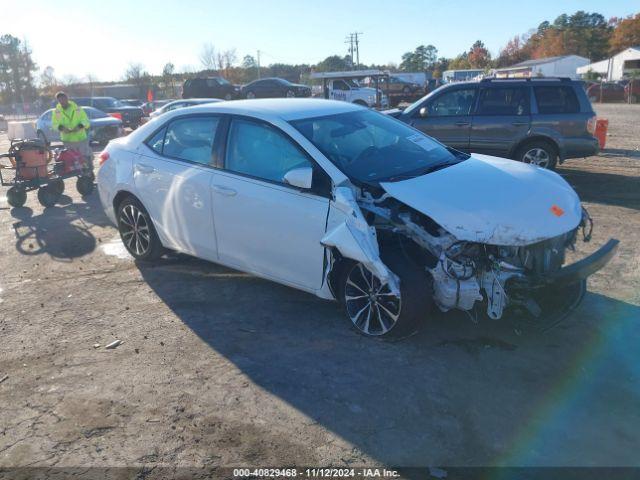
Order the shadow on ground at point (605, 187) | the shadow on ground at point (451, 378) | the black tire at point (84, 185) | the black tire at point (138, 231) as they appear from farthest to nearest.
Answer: the black tire at point (84, 185)
the shadow on ground at point (605, 187)
the black tire at point (138, 231)
the shadow on ground at point (451, 378)

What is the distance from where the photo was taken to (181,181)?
5086 millimetres

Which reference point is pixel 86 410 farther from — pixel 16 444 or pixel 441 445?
pixel 441 445

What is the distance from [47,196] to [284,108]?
6.10m

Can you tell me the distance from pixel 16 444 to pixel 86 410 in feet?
1.38

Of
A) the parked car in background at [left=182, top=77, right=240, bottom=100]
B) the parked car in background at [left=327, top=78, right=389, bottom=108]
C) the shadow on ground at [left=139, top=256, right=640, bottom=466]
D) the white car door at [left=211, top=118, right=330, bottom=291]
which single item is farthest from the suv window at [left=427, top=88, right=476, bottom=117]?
the parked car in background at [left=182, top=77, right=240, bottom=100]

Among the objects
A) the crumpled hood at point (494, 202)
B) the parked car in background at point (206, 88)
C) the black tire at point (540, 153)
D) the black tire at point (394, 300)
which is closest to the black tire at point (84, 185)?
the black tire at point (394, 300)

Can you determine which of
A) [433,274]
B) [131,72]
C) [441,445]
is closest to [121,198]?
[433,274]

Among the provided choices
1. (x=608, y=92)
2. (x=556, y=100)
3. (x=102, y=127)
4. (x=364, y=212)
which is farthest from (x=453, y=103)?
(x=608, y=92)

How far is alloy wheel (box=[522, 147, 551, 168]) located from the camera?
30.7ft

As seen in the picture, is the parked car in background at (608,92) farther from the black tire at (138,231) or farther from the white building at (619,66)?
the black tire at (138,231)

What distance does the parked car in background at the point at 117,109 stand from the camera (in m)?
24.9

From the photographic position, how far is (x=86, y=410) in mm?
3477

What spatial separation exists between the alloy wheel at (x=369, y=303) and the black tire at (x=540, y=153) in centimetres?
646

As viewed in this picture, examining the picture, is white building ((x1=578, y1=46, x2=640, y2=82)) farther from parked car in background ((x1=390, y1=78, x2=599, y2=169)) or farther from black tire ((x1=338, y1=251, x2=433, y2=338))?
black tire ((x1=338, y1=251, x2=433, y2=338))
